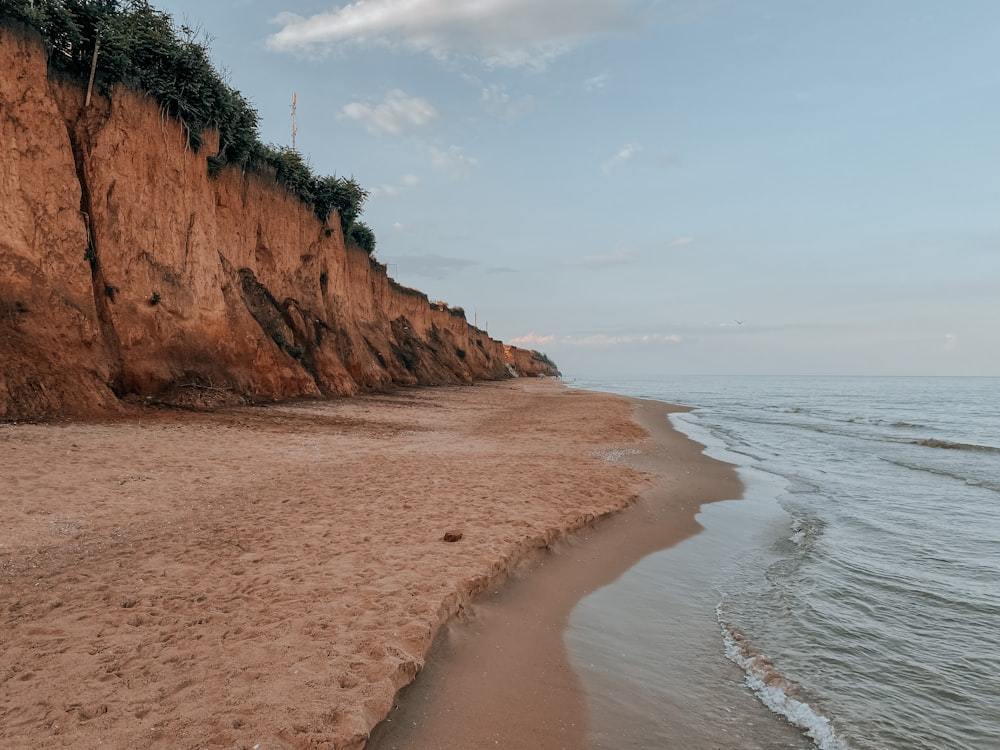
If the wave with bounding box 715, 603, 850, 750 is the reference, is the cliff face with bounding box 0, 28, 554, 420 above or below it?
above

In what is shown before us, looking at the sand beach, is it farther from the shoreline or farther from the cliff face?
the cliff face

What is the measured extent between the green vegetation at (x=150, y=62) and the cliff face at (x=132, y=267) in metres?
0.59

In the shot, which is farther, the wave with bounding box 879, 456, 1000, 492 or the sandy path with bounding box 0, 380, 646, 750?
the wave with bounding box 879, 456, 1000, 492

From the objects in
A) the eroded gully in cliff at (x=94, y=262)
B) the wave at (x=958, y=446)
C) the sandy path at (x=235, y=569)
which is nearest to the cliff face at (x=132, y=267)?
the eroded gully in cliff at (x=94, y=262)

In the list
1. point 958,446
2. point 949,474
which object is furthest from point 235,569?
point 958,446

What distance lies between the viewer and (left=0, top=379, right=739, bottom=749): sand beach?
10.3 ft

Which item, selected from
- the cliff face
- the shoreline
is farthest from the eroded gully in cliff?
the shoreline

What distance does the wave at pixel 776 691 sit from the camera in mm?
3557

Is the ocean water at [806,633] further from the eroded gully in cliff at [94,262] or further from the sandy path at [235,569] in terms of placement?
the eroded gully in cliff at [94,262]

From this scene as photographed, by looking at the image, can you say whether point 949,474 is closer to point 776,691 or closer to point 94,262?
point 776,691

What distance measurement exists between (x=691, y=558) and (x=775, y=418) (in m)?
27.6

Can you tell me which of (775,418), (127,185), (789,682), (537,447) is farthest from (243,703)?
(775,418)

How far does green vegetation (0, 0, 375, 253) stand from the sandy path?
34.0 feet

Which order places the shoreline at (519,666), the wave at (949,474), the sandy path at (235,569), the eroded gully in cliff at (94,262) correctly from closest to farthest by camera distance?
the sandy path at (235,569)
the shoreline at (519,666)
the wave at (949,474)
the eroded gully in cliff at (94,262)
